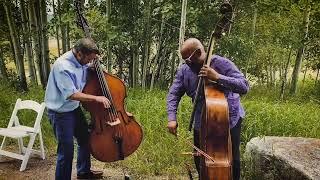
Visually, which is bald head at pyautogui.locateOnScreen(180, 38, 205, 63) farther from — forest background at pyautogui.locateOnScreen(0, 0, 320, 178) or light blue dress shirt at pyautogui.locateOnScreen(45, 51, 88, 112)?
forest background at pyautogui.locateOnScreen(0, 0, 320, 178)

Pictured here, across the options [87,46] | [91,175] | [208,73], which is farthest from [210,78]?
[91,175]

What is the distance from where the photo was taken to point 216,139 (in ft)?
12.4

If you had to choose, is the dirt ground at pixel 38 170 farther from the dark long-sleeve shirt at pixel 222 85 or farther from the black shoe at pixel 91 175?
the dark long-sleeve shirt at pixel 222 85

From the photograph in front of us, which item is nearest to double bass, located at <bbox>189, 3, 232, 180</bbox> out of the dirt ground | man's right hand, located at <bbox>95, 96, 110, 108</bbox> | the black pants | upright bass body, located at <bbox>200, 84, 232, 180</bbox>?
upright bass body, located at <bbox>200, 84, 232, 180</bbox>

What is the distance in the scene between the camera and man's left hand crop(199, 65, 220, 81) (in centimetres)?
380

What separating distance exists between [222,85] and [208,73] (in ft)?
0.70

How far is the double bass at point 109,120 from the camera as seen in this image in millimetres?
4887

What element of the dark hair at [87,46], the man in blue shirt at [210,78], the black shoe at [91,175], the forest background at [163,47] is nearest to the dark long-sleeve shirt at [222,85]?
the man in blue shirt at [210,78]

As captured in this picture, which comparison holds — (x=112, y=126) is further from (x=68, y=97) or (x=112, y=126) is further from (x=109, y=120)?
(x=68, y=97)

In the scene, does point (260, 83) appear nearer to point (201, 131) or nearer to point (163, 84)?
point (163, 84)

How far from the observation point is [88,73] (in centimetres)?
492

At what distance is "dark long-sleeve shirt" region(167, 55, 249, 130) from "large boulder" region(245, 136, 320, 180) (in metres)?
0.79

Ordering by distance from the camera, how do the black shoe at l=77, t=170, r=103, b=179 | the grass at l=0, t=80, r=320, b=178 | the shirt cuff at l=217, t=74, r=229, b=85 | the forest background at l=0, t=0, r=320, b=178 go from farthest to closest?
the forest background at l=0, t=0, r=320, b=178 < the grass at l=0, t=80, r=320, b=178 < the black shoe at l=77, t=170, r=103, b=179 < the shirt cuff at l=217, t=74, r=229, b=85

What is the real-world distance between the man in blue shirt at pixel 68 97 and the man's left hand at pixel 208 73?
128 cm
